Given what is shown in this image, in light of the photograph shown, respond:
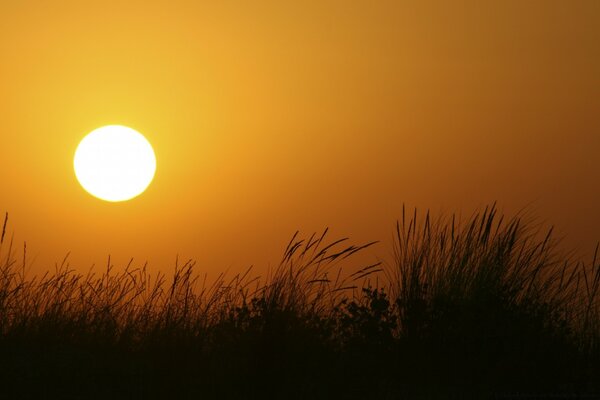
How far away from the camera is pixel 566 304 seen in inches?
273

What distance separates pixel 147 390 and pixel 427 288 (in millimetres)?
2913

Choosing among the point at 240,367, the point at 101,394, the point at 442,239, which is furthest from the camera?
the point at 442,239

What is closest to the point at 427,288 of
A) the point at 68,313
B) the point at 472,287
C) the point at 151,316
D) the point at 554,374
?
the point at 472,287

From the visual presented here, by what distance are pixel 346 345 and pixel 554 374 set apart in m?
1.38

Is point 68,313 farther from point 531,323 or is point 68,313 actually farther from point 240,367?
point 531,323

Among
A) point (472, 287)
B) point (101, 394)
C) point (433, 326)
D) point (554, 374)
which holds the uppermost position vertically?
point (472, 287)

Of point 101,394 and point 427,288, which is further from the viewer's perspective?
point 427,288

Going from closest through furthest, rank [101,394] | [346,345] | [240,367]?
[101,394], [240,367], [346,345]

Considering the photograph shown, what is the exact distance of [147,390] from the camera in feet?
15.6

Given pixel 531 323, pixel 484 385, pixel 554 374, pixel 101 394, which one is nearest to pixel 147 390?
pixel 101 394

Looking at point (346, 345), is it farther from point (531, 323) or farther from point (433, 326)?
point (531, 323)

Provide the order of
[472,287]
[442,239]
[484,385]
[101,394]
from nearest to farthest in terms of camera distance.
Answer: [101,394] < [484,385] < [472,287] < [442,239]

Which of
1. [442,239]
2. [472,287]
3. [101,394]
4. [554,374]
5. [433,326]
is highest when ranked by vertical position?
[442,239]

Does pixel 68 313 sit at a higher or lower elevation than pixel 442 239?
lower
